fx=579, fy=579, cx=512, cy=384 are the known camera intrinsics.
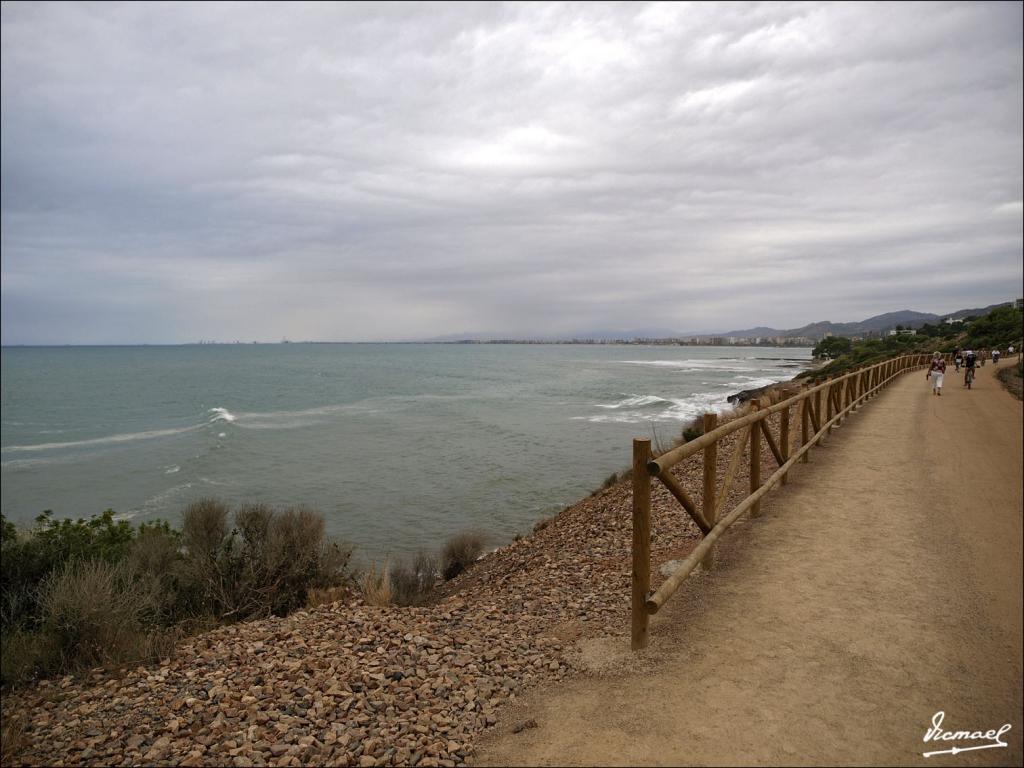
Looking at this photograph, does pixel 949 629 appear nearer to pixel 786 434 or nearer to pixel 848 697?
pixel 848 697

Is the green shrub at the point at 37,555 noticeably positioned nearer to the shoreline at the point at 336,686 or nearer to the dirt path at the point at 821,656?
the shoreline at the point at 336,686

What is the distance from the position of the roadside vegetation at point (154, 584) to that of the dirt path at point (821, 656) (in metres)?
3.75

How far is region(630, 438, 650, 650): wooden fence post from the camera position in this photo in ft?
13.4

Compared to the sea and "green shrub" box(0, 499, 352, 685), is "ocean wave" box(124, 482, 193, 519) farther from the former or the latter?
"green shrub" box(0, 499, 352, 685)

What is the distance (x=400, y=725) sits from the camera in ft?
12.0

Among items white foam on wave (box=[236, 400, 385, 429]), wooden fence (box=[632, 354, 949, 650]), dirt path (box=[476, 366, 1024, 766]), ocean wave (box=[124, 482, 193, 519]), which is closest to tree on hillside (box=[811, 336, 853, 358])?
white foam on wave (box=[236, 400, 385, 429])

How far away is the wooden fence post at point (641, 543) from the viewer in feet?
13.4

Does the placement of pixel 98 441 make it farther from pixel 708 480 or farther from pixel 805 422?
pixel 708 480

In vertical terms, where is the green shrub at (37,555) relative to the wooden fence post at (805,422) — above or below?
below

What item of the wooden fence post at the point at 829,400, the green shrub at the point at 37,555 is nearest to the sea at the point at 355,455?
the wooden fence post at the point at 829,400

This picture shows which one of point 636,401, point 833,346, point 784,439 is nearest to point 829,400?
point 784,439

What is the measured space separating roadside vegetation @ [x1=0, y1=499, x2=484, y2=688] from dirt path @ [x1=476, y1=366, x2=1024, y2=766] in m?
3.75

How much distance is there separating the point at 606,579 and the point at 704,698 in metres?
2.97

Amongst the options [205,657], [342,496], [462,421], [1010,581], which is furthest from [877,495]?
[462,421]
